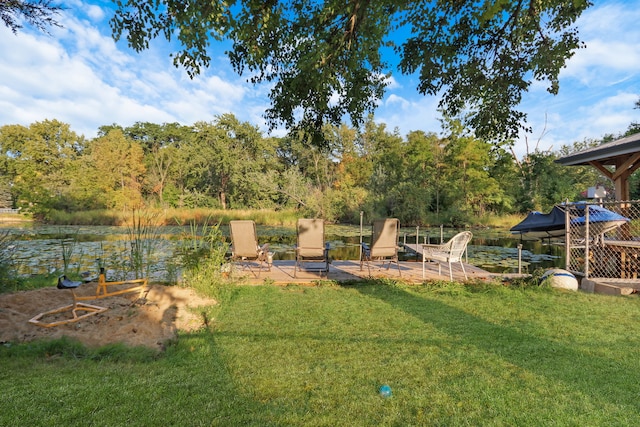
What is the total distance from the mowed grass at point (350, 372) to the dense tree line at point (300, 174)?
19.3 m

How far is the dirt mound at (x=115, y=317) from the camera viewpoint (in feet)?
10.3

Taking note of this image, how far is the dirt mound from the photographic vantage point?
315 cm

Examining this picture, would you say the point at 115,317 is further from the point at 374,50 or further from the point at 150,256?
the point at 374,50

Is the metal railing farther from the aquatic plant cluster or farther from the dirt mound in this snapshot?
the dirt mound

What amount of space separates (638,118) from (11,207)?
48.6 m

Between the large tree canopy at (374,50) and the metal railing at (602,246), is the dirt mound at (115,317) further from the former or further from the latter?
the metal railing at (602,246)

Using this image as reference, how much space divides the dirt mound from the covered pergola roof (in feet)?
24.5

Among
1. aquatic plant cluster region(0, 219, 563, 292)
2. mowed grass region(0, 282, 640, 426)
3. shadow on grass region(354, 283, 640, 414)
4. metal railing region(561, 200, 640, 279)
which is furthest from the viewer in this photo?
metal railing region(561, 200, 640, 279)

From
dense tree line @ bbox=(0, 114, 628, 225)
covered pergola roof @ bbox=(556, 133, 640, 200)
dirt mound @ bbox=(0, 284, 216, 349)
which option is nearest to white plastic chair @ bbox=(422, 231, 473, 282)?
covered pergola roof @ bbox=(556, 133, 640, 200)

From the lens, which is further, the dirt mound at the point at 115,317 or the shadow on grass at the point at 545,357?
the dirt mound at the point at 115,317

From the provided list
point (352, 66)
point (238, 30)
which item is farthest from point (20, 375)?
point (352, 66)

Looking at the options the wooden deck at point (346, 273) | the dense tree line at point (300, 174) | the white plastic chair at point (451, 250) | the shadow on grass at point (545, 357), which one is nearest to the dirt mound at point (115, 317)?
the wooden deck at point (346, 273)

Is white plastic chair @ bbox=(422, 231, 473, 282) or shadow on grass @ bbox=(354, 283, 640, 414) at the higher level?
white plastic chair @ bbox=(422, 231, 473, 282)

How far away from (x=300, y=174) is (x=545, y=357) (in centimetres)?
2795
